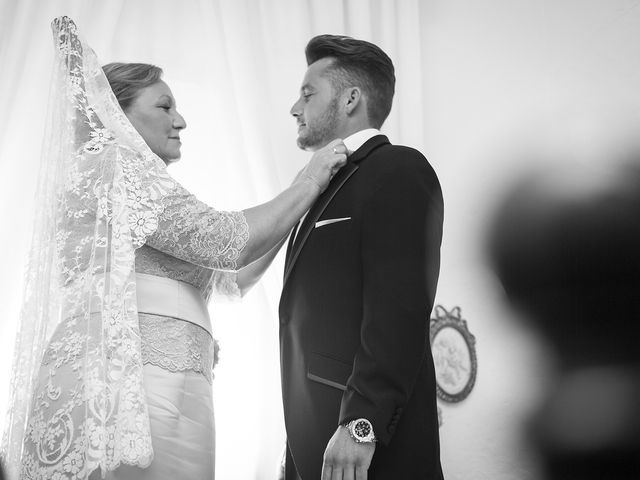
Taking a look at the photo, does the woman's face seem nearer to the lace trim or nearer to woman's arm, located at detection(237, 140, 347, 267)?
woman's arm, located at detection(237, 140, 347, 267)

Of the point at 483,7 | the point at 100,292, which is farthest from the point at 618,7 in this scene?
the point at 100,292

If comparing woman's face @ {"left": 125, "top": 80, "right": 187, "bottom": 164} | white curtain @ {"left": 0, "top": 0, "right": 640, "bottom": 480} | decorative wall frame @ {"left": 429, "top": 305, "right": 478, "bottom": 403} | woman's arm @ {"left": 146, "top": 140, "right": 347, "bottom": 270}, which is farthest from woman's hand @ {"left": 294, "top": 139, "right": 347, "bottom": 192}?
decorative wall frame @ {"left": 429, "top": 305, "right": 478, "bottom": 403}

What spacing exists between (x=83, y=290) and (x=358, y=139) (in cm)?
76

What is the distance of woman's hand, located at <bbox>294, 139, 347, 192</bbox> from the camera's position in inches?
67.4

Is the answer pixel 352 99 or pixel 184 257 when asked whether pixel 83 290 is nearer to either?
pixel 184 257

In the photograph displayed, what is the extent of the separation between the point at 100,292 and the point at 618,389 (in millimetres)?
1428

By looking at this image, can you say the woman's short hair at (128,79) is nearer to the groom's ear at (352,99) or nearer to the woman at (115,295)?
the woman at (115,295)

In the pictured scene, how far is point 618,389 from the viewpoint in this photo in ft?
6.70

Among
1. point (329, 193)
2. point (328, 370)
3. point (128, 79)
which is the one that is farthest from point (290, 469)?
point (128, 79)

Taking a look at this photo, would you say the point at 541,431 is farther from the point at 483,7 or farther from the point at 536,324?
the point at 483,7

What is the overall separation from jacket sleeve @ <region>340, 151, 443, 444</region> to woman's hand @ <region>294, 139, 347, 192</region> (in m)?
0.15

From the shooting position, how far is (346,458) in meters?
1.33

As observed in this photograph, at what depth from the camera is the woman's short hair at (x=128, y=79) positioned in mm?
1843

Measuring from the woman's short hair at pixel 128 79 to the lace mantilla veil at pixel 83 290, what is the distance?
128 mm
